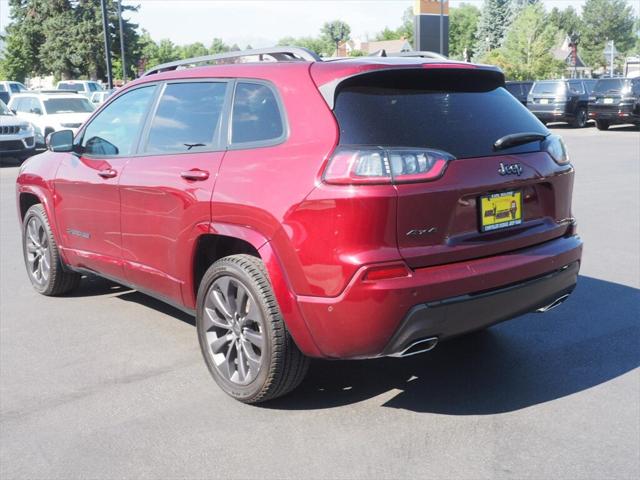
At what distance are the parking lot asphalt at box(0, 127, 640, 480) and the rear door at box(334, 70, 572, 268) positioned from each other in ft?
2.85

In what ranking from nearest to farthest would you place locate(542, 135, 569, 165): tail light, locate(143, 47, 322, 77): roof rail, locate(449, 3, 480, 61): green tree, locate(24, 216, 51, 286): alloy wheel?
locate(143, 47, 322, 77): roof rail, locate(542, 135, 569, 165): tail light, locate(24, 216, 51, 286): alloy wheel, locate(449, 3, 480, 61): green tree

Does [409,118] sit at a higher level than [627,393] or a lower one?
higher

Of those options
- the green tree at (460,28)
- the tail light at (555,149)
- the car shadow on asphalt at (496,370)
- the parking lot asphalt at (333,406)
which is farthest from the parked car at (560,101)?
the green tree at (460,28)

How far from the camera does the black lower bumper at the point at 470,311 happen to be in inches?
139

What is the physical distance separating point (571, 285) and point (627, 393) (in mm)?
646

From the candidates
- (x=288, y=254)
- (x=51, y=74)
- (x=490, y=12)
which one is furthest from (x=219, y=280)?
(x=490, y=12)

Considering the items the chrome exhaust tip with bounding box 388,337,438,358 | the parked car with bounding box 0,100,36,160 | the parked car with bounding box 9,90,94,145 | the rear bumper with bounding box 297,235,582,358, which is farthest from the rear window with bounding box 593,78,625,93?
the chrome exhaust tip with bounding box 388,337,438,358

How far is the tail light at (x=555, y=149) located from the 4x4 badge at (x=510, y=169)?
34 cm

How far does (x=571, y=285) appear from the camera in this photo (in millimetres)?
4305

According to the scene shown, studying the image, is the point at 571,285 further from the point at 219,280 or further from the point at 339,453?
the point at 219,280

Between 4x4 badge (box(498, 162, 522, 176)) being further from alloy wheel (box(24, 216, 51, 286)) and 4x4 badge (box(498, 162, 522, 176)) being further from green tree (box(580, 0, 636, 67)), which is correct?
green tree (box(580, 0, 636, 67))

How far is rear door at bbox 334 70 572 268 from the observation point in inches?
140

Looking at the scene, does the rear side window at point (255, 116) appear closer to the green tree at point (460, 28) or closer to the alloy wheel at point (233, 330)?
the alloy wheel at point (233, 330)

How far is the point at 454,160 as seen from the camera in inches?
145
